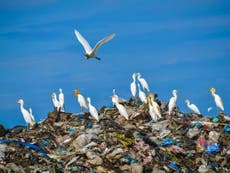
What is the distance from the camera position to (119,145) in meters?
20.3

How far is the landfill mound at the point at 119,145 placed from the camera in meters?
19.2

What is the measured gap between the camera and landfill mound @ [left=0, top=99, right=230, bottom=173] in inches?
757

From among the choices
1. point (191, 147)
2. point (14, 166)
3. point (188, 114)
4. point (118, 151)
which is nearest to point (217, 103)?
point (188, 114)

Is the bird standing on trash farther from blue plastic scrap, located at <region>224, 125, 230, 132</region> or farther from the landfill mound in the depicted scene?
blue plastic scrap, located at <region>224, 125, 230, 132</region>

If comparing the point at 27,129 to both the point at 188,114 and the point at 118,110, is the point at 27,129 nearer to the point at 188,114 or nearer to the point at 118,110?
the point at 118,110

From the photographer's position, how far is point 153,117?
23562 millimetres

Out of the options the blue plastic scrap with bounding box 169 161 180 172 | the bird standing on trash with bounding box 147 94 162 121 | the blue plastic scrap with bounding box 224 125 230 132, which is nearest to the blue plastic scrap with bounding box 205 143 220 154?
the blue plastic scrap with bounding box 224 125 230 132

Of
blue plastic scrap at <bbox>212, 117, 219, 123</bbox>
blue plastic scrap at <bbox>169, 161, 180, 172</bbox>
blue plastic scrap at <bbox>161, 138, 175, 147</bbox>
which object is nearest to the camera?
blue plastic scrap at <bbox>169, 161, 180, 172</bbox>

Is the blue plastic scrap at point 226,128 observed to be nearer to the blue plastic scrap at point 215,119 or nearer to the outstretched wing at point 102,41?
the blue plastic scrap at point 215,119

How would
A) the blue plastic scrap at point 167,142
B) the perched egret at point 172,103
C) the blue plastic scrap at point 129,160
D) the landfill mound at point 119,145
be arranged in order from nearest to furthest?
the landfill mound at point 119,145
the blue plastic scrap at point 129,160
the blue plastic scrap at point 167,142
the perched egret at point 172,103

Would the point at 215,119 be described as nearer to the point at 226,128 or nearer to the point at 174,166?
the point at 226,128

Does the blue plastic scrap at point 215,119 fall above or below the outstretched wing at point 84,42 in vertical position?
below

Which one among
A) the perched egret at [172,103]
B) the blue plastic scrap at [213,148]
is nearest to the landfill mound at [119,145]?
the blue plastic scrap at [213,148]

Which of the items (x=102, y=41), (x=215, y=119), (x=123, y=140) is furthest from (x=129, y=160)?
(x=215, y=119)
